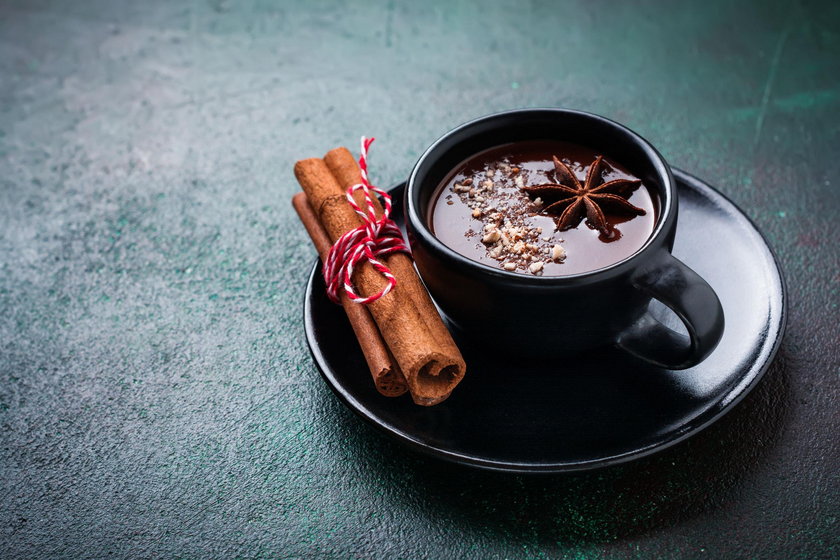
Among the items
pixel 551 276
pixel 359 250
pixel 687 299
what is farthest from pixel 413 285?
pixel 687 299

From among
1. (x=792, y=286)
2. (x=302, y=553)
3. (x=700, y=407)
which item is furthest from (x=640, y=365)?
(x=302, y=553)

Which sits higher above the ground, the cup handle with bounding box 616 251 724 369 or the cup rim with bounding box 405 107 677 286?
the cup rim with bounding box 405 107 677 286

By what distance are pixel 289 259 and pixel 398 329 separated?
47 centimetres

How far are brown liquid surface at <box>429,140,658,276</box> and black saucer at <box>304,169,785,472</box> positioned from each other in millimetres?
157

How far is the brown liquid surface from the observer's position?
107cm

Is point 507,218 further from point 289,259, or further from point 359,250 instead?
point 289,259

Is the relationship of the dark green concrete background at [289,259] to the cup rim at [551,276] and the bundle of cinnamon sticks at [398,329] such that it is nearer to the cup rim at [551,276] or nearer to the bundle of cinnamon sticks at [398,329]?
the bundle of cinnamon sticks at [398,329]

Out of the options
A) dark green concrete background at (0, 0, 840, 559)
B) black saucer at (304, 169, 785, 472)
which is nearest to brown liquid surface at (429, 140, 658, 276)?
black saucer at (304, 169, 785, 472)

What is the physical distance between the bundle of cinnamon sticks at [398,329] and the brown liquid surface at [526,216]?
9 centimetres

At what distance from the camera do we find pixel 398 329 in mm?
1067

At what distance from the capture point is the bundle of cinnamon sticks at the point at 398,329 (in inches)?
41.1

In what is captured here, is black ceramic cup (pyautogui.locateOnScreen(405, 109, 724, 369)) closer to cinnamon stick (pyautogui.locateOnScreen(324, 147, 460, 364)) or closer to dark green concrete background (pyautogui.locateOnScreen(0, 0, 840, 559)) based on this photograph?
cinnamon stick (pyautogui.locateOnScreen(324, 147, 460, 364))

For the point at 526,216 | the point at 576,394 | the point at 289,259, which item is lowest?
the point at 289,259

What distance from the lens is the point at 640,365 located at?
1.11 m
